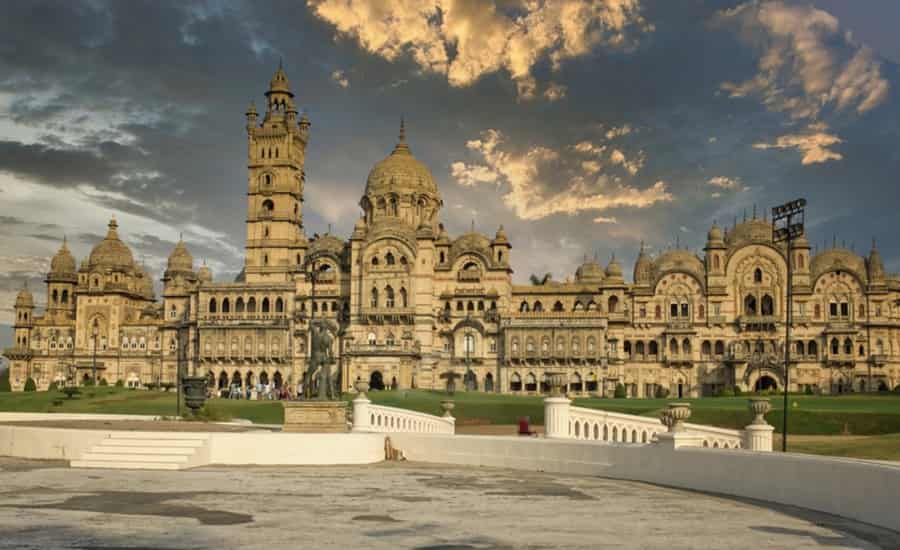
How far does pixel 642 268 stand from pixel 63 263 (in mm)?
59706

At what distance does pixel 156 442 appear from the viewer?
2334 cm

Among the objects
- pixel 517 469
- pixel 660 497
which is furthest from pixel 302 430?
pixel 660 497

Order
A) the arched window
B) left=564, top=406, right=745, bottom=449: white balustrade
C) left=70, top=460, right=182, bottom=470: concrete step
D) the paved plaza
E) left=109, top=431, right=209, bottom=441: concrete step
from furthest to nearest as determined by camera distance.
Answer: the arched window < left=564, top=406, right=745, bottom=449: white balustrade < left=109, top=431, right=209, bottom=441: concrete step < left=70, top=460, right=182, bottom=470: concrete step < the paved plaza

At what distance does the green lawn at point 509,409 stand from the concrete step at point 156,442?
51.5 ft

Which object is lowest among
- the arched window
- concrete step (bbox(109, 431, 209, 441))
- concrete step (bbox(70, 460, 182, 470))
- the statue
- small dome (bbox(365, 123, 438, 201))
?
concrete step (bbox(70, 460, 182, 470))

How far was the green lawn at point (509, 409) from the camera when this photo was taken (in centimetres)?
4019

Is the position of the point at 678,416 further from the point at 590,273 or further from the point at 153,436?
the point at 590,273

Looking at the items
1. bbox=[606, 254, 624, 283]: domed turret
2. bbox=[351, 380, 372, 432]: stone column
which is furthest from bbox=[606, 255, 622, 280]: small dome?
bbox=[351, 380, 372, 432]: stone column

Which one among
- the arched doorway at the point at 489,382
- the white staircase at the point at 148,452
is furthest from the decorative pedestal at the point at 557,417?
the arched doorway at the point at 489,382

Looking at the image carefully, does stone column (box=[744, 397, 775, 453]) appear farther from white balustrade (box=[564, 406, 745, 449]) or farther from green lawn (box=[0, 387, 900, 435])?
green lawn (box=[0, 387, 900, 435])

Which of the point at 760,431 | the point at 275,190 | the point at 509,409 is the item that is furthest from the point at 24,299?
the point at 760,431

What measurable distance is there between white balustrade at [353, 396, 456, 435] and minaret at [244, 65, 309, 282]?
5354 centimetres

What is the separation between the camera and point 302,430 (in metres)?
28.6

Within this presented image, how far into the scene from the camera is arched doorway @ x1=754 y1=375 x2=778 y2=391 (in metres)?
78.8
